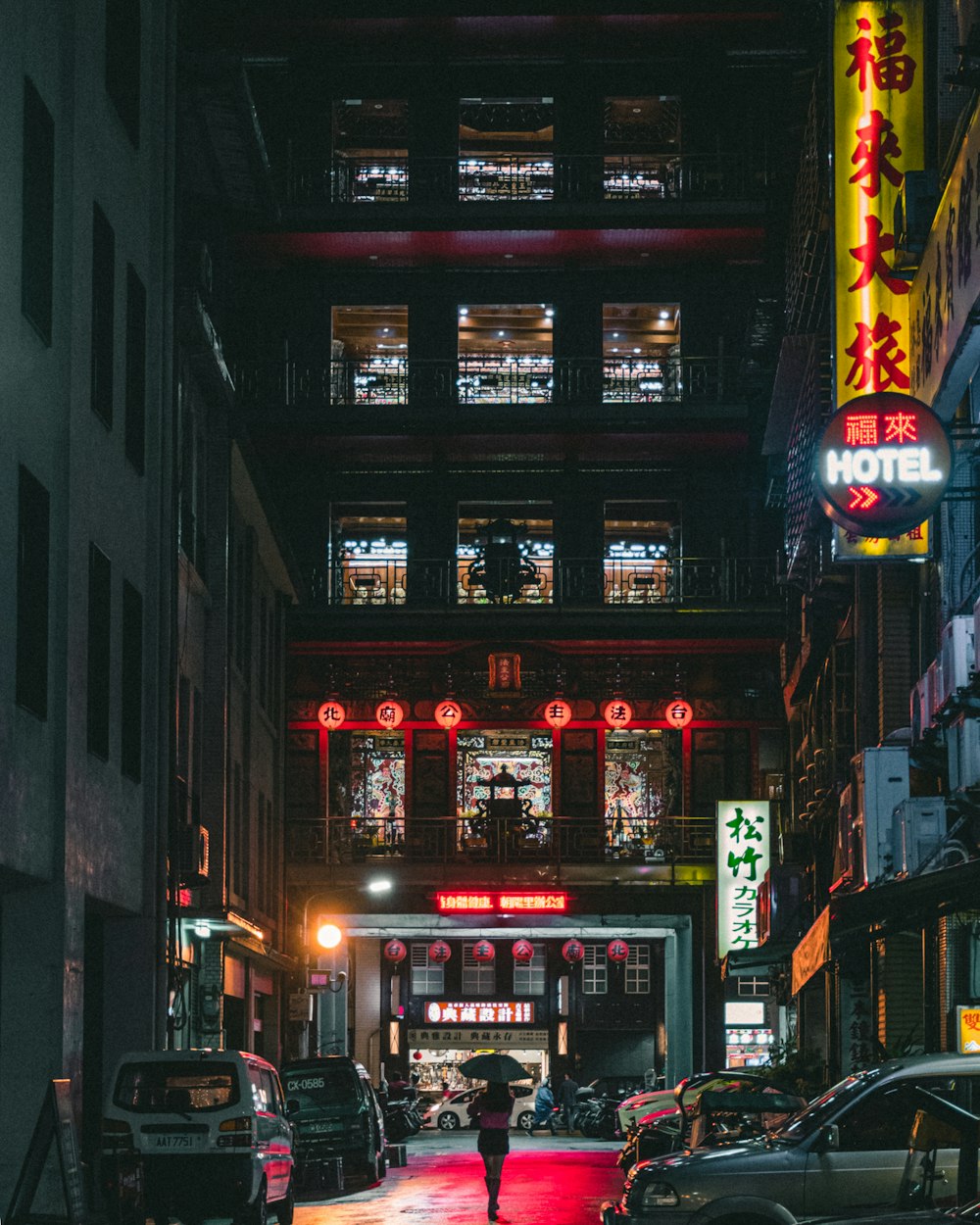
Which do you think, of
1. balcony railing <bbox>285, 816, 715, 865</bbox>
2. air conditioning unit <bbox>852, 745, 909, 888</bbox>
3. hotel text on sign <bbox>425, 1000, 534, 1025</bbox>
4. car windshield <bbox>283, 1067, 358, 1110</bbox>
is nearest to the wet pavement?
car windshield <bbox>283, 1067, 358, 1110</bbox>

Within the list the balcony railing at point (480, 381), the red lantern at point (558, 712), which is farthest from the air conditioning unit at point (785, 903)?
the balcony railing at point (480, 381)

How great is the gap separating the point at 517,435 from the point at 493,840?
32.7 feet

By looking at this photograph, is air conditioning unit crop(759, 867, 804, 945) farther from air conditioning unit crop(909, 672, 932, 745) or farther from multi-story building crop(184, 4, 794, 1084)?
air conditioning unit crop(909, 672, 932, 745)

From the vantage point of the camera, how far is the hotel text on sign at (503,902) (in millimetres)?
43500

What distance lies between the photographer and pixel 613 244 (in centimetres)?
4888

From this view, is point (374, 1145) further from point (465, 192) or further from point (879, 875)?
point (465, 192)

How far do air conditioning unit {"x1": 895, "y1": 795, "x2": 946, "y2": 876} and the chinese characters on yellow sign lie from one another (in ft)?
57.1

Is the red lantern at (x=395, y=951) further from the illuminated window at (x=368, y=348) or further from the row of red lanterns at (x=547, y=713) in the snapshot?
the illuminated window at (x=368, y=348)

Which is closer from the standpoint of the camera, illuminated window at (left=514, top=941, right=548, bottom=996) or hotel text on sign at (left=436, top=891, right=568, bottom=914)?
hotel text on sign at (left=436, top=891, right=568, bottom=914)

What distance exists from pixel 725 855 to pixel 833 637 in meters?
8.92

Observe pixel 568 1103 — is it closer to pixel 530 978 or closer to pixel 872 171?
pixel 530 978

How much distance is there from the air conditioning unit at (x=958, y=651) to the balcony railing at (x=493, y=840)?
2516 centimetres

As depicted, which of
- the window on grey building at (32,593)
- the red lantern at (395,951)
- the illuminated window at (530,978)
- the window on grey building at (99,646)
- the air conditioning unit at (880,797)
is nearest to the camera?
the window on grey building at (32,593)

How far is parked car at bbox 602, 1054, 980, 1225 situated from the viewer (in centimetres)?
1355
